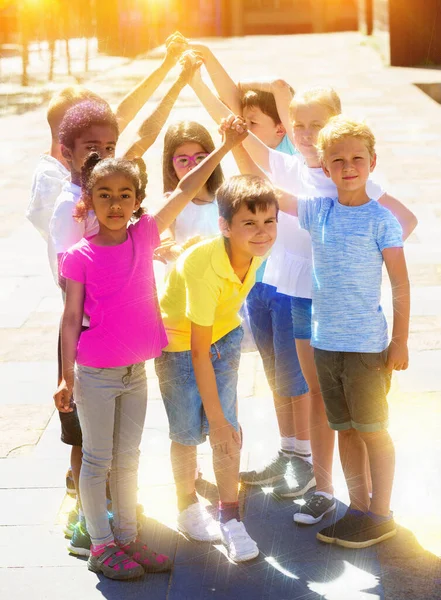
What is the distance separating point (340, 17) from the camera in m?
40.9

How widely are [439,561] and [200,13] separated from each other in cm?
4119

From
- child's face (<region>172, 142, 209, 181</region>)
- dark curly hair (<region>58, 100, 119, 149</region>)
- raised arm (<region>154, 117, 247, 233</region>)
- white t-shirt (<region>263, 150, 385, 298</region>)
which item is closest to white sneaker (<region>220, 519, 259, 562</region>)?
white t-shirt (<region>263, 150, 385, 298</region>)

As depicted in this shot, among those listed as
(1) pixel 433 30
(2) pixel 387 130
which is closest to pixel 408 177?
(2) pixel 387 130

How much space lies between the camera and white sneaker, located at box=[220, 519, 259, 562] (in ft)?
11.8

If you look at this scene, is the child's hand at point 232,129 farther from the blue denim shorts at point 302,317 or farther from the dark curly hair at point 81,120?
the blue denim shorts at point 302,317

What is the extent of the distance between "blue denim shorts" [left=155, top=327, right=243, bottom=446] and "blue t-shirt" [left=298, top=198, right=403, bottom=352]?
36 centimetres

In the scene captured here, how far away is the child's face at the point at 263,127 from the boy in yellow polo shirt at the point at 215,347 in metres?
0.71

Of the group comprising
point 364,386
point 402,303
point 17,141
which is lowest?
point 17,141

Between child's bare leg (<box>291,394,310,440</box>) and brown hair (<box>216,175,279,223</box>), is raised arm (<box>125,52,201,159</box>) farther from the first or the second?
child's bare leg (<box>291,394,310,440</box>)

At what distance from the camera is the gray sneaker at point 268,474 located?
418cm

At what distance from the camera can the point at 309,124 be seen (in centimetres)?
368

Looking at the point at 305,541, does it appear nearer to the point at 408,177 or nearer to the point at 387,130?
the point at 408,177

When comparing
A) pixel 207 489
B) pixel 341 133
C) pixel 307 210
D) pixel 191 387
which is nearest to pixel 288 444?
pixel 207 489

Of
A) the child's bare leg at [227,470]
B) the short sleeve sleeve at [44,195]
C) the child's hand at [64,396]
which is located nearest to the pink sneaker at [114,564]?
the child's bare leg at [227,470]
